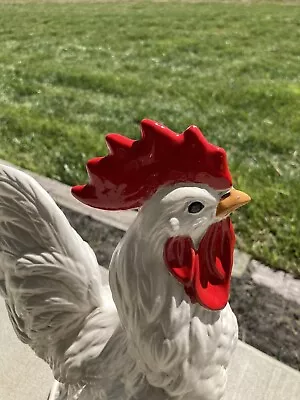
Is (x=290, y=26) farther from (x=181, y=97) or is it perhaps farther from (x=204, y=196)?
(x=204, y=196)

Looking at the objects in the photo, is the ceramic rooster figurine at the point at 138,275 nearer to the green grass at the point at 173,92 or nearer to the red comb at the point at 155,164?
the red comb at the point at 155,164

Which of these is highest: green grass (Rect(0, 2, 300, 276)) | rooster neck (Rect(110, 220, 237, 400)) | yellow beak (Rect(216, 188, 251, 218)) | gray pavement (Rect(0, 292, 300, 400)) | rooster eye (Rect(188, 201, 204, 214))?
rooster eye (Rect(188, 201, 204, 214))

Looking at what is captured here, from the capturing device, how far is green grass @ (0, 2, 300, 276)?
2779mm

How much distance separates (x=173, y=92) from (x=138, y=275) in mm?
3023

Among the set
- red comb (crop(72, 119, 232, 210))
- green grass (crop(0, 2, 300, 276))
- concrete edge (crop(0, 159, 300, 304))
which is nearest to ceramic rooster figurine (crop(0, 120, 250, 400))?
red comb (crop(72, 119, 232, 210))

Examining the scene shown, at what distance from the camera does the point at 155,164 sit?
94cm

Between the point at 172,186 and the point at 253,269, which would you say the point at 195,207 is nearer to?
A: the point at 172,186

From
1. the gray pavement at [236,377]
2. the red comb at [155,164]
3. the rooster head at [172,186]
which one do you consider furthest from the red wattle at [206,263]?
the gray pavement at [236,377]

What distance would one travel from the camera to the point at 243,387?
1741mm

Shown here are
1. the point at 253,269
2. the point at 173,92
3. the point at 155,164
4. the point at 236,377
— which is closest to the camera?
the point at 155,164

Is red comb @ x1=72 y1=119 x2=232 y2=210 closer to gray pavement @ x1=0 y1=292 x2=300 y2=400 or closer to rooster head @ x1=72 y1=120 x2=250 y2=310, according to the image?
rooster head @ x1=72 y1=120 x2=250 y2=310

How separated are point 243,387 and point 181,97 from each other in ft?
8.10

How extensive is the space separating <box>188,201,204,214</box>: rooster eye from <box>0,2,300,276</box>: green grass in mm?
1428

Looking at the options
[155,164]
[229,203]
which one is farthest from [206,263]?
[155,164]
